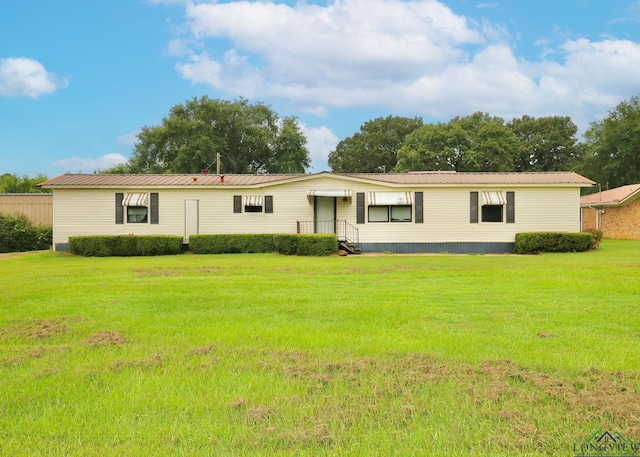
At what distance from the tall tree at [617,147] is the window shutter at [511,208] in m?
21.4

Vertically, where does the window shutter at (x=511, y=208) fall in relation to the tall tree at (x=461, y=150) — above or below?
below

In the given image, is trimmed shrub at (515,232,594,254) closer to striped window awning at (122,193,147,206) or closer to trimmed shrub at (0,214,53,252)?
striped window awning at (122,193,147,206)

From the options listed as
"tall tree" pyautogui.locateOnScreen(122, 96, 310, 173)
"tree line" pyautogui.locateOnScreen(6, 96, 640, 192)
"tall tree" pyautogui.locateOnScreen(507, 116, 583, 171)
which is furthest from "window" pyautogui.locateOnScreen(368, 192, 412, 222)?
"tall tree" pyautogui.locateOnScreen(507, 116, 583, 171)

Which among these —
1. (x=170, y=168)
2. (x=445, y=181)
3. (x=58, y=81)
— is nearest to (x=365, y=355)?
(x=445, y=181)

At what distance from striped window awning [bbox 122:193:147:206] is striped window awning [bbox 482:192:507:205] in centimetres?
1301

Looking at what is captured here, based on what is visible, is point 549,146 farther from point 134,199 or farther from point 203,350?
point 203,350

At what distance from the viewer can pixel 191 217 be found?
1833cm

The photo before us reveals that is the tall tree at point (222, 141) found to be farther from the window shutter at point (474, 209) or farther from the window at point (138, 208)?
the window shutter at point (474, 209)

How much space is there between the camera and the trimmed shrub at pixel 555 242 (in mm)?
17000

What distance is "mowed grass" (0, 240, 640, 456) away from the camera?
2.78m

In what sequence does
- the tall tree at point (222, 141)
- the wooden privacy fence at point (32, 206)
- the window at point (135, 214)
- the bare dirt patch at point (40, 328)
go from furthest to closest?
the tall tree at point (222, 141) < the wooden privacy fence at point (32, 206) < the window at point (135, 214) < the bare dirt patch at point (40, 328)

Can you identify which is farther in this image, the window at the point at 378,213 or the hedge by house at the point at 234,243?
the window at the point at 378,213

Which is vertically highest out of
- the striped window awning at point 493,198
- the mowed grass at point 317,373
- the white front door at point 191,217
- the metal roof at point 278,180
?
the metal roof at point 278,180

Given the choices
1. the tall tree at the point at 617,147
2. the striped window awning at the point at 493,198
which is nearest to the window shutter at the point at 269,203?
the striped window awning at the point at 493,198
